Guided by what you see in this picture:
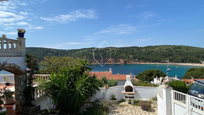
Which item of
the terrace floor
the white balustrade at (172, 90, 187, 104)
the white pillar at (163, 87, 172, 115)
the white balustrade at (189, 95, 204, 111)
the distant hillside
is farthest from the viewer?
the distant hillside

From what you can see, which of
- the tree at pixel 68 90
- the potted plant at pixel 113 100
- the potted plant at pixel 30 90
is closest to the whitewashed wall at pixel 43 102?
the potted plant at pixel 30 90

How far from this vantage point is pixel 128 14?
19312 mm

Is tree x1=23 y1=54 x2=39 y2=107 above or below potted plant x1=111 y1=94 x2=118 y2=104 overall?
above

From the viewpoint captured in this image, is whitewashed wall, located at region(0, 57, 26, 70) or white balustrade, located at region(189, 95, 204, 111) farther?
whitewashed wall, located at region(0, 57, 26, 70)

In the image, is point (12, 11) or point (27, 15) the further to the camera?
point (27, 15)

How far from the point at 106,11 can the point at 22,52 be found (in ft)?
40.5

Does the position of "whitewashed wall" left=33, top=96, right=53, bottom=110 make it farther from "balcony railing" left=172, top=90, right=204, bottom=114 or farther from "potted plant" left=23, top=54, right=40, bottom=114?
"balcony railing" left=172, top=90, right=204, bottom=114

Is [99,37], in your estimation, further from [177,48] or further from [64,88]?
[177,48]

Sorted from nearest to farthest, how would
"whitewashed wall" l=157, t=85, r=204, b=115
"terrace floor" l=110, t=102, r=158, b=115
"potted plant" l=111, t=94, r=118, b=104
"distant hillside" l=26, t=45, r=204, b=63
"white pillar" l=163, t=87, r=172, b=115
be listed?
1. "whitewashed wall" l=157, t=85, r=204, b=115
2. "white pillar" l=163, t=87, r=172, b=115
3. "terrace floor" l=110, t=102, r=158, b=115
4. "potted plant" l=111, t=94, r=118, b=104
5. "distant hillside" l=26, t=45, r=204, b=63

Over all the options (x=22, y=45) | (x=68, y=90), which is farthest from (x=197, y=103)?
(x=22, y=45)

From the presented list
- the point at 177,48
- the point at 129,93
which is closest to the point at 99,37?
the point at 129,93

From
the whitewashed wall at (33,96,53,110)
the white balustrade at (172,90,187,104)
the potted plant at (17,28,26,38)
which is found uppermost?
the potted plant at (17,28,26,38)

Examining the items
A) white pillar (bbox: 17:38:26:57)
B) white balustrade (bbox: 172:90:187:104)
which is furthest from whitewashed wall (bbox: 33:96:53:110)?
white balustrade (bbox: 172:90:187:104)

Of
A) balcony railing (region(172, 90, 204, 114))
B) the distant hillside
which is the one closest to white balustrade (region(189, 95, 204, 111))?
balcony railing (region(172, 90, 204, 114))
